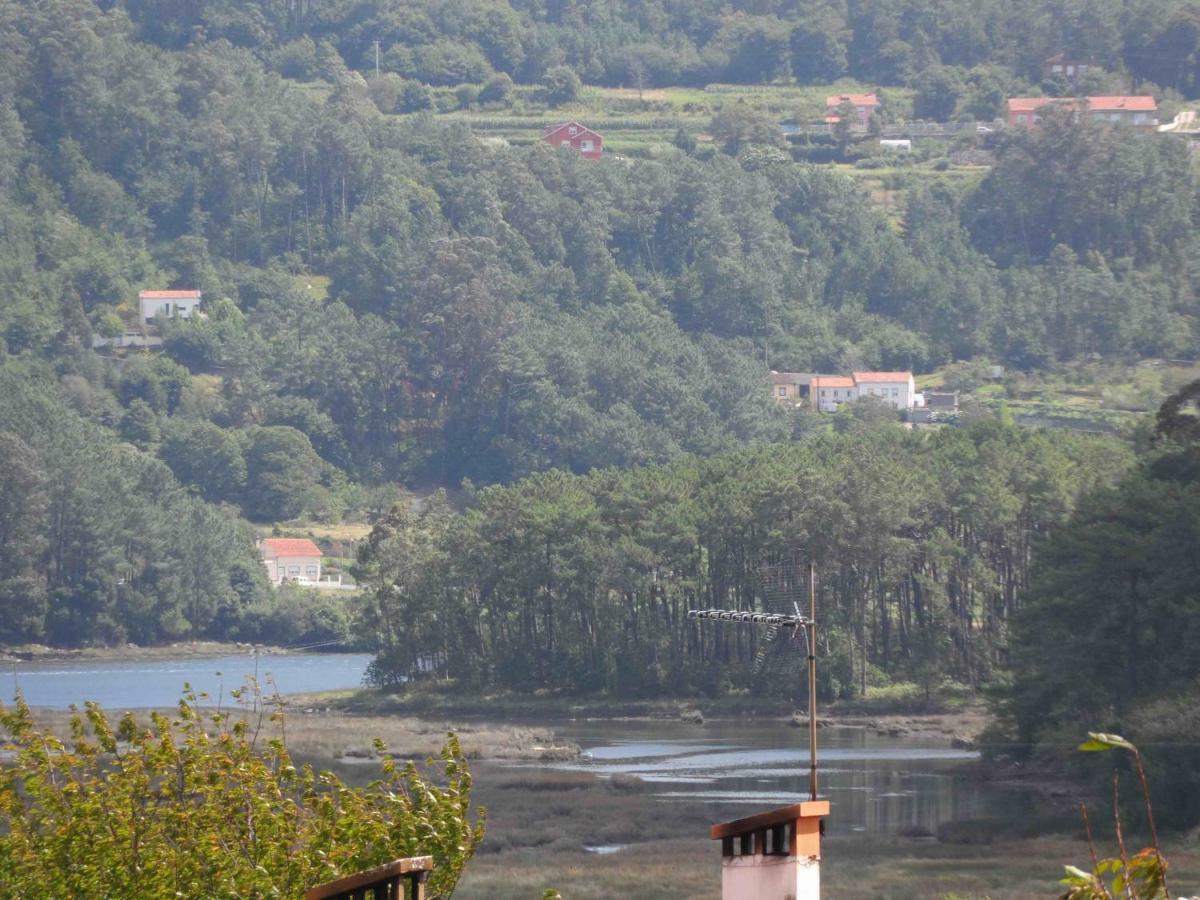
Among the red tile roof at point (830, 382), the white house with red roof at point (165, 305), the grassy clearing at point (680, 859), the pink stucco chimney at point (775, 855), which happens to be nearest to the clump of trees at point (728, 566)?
the grassy clearing at point (680, 859)

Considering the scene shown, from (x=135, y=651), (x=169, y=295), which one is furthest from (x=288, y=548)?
(x=169, y=295)

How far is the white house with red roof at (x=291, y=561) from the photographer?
490ft

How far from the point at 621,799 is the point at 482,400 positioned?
118430mm

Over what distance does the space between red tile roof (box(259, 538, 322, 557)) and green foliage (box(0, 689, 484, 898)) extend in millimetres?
124801

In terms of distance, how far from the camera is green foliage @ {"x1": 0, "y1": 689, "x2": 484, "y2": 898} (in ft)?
77.4

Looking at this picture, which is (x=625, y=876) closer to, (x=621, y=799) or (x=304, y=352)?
(x=621, y=799)

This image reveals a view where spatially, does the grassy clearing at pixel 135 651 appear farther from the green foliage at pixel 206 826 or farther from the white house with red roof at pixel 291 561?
the green foliage at pixel 206 826

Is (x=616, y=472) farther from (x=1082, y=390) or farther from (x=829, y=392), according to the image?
(x=829, y=392)

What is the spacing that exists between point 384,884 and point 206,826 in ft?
32.8

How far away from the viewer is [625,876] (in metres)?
47.2

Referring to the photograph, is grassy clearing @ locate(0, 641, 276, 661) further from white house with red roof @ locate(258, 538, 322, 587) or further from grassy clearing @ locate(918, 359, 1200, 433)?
grassy clearing @ locate(918, 359, 1200, 433)

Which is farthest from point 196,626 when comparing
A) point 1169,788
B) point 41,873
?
point 41,873

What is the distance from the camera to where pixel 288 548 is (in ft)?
499

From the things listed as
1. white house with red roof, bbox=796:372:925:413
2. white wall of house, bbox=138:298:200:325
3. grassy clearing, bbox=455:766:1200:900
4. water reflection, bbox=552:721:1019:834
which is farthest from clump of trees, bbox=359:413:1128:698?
white wall of house, bbox=138:298:200:325
